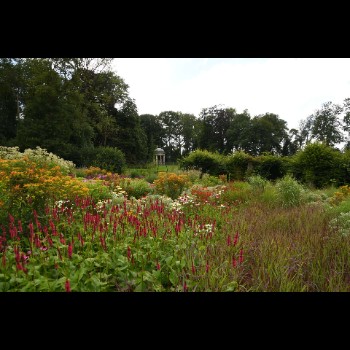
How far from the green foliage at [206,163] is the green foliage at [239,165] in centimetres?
54

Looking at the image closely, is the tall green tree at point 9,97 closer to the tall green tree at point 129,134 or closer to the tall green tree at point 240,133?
the tall green tree at point 129,134

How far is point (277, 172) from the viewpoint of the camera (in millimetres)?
13891

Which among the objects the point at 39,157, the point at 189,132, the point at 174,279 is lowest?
the point at 174,279

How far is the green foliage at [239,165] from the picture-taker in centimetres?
1443

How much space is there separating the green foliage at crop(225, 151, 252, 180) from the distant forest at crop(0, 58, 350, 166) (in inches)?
126

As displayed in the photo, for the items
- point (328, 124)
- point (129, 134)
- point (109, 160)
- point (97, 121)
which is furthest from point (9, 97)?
point (328, 124)

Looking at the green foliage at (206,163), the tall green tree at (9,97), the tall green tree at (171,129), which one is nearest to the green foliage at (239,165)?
the green foliage at (206,163)

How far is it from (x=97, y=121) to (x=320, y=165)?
69.6ft

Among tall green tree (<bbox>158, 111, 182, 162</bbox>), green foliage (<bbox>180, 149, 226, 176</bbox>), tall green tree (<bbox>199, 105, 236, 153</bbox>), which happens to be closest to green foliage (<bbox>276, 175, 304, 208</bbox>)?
green foliage (<bbox>180, 149, 226, 176</bbox>)

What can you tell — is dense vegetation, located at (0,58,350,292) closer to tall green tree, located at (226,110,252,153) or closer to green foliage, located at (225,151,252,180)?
green foliage, located at (225,151,252,180)

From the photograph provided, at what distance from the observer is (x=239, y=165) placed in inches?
578

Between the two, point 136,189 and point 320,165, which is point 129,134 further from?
point 320,165
